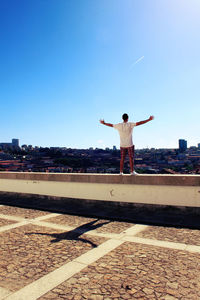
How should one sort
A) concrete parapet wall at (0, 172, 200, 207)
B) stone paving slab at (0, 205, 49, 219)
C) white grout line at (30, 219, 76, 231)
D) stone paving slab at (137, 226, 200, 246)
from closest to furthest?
stone paving slab at (137, 226, 200, 246), white grout line at (30, 219, 76, 231), concrete parapet wall at (0, 172, 200, 207), stone paving slab at (0, 205, 49, 219)

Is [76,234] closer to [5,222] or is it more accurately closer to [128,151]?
[5,222]

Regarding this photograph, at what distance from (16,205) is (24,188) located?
106 cm

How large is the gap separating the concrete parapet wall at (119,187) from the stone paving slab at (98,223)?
102 cm

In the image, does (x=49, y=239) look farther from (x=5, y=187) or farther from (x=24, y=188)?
(x=5, y=187)

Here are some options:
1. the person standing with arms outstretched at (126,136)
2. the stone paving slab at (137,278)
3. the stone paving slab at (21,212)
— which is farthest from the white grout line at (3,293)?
the person standing with arms outstretched at (126,136)

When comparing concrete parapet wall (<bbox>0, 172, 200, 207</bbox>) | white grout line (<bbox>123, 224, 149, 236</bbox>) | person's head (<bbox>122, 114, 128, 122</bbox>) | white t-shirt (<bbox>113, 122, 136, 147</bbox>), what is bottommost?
white grout line (<bbox>123, 224, 149, 236</bbox>)

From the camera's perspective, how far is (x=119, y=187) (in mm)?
5902

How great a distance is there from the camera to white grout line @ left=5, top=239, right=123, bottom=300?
224cm

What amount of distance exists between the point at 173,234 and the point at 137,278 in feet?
5.46

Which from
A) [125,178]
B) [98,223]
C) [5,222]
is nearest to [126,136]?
[125,178]

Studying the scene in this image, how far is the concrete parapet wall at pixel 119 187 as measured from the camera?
5.04 m

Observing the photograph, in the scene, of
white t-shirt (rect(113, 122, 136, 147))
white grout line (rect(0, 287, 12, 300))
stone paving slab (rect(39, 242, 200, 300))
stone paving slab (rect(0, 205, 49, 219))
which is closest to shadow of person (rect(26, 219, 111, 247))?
stone paving slab (rect(39, 242, 200, 300))

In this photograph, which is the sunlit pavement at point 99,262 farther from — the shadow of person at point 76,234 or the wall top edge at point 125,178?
the wall top edge at point 125,178

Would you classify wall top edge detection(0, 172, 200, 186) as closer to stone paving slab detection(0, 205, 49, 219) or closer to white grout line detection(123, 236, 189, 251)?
stone paving slab detection(0, 205, 49, 219)
